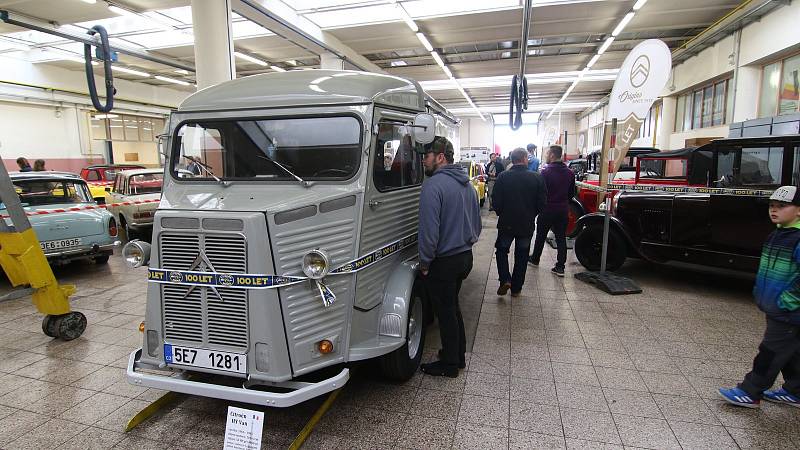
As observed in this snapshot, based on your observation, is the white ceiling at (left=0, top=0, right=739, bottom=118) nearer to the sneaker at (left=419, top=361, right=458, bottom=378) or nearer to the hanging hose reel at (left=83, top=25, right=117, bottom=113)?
the hanging hose reel at (left=83, top=25, right=117, bottom=113)

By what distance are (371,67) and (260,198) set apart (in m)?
12.5

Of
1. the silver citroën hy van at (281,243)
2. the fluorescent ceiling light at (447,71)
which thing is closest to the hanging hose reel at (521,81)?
the fluorescent ceiling light at (447,71)

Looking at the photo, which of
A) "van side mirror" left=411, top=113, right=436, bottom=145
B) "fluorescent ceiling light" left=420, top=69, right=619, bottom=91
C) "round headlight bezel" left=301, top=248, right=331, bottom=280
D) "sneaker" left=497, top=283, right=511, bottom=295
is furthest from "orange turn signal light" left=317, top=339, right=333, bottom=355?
"fluorescent ceiling light" left=420, top=69, right=619, bottom=91

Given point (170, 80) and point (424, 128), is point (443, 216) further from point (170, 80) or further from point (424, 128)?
point (170, 80)

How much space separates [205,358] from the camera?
2.69 metres

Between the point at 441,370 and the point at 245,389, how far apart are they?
5.57ft

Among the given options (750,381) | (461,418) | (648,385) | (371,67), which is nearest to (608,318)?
(648,385)

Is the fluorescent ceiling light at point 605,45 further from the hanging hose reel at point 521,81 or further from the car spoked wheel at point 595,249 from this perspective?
the car spoked wheel at point 595,249

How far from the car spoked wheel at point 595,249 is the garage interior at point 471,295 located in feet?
1.07

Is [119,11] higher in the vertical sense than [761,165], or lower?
higher

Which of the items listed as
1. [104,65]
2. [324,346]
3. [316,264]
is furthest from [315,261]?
[104,65]

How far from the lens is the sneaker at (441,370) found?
3.64m

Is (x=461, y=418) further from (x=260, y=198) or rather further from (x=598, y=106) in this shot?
(x=598, y=106)

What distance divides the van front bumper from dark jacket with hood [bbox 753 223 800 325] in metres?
2.89
